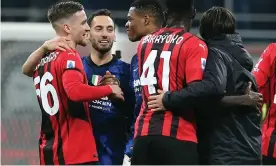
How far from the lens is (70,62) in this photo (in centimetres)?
470

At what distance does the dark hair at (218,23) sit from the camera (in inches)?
178

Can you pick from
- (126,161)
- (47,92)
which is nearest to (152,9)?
(47,92)

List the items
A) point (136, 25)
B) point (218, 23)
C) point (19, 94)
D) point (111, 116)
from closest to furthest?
point (218, 23), point (136, 25), point (111, 116), point (19, 94)

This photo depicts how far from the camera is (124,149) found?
5.52 metres

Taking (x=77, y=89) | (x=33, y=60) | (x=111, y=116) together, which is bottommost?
(x=111, y=116)

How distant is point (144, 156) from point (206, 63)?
2.17 feet

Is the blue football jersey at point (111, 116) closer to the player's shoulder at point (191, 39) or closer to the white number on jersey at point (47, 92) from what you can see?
the white number on jersey at point (47, 92)

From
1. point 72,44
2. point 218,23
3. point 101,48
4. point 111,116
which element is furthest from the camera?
point 101,48

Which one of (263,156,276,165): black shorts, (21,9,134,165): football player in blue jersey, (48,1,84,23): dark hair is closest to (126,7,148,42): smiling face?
(21,9,134,165): football player in blue jersey

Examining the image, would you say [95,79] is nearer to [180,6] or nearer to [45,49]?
[45,49]

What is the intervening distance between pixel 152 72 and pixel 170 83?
5.3 inches

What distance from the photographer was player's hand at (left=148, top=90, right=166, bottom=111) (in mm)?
4375

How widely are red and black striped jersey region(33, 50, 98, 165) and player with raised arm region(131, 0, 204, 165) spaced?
434 mm

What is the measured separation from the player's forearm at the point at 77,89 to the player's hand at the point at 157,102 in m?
0.39
